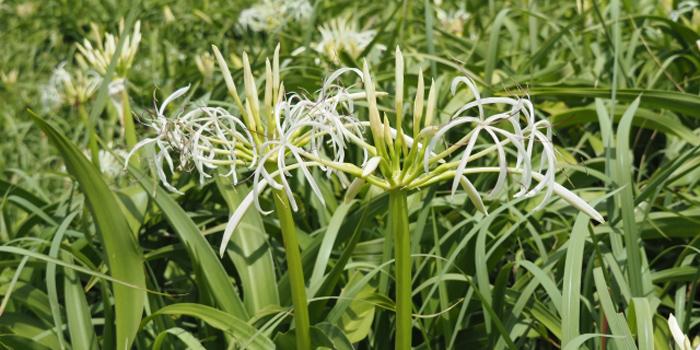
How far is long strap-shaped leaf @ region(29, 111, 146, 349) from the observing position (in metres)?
1.53

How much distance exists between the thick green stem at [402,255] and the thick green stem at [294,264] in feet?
0.69

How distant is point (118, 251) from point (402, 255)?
793 millimetres

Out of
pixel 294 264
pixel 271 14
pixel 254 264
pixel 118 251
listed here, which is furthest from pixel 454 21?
pixel 294 264

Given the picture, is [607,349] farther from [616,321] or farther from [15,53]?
[15,53]

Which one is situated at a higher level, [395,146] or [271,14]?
[271,14]

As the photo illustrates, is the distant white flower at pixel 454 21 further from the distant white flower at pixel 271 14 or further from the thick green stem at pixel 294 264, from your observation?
the thick green stem at pixel 294 264

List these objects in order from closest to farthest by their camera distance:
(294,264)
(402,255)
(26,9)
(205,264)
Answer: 1. (402,255)
2. (294,264)
3. (205,264)
4. (26,9)

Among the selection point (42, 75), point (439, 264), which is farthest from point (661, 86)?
point (42, 75)

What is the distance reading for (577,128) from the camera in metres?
2.66

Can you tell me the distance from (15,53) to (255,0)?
2181mm

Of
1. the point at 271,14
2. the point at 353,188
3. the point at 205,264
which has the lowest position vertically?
the point at 205,264

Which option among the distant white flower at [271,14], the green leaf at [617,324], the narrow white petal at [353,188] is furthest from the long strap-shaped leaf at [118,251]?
the distant white flower at [271,14]

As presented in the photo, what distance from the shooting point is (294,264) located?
124 cm

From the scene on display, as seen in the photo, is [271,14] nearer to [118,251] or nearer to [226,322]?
[118,251]
